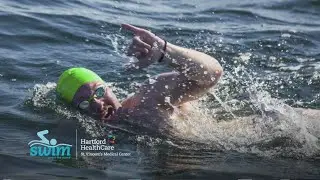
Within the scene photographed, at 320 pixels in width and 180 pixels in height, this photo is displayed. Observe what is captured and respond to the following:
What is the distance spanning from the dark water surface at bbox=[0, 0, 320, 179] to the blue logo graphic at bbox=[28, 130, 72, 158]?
4.2 inches

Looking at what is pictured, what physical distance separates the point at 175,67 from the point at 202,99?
1616 millimetres

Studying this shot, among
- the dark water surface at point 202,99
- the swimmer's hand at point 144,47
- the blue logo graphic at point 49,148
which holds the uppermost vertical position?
the swimmer's hand at point 144,47

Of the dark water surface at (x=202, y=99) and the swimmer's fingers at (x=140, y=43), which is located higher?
the swimmer's fingers at (x=140, y=43)

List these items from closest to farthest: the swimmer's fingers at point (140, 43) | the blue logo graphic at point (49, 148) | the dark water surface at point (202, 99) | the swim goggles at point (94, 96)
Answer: the swimmer's fingers at point (140, 43), the dark water surface at point (202, 99), the blue logo graphic at point (49, 148), the swim goggles at point (94, 96)

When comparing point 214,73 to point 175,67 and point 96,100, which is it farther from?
point 96,100

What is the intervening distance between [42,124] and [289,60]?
15.6 ft

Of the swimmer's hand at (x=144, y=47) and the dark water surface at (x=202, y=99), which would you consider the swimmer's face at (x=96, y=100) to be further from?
the swimmer's hand at (x=144, y=47)

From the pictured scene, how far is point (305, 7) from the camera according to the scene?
46.4ft

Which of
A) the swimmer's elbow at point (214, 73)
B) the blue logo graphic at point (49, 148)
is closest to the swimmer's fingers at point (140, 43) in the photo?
the swimmer's elbow at point (214, 73)

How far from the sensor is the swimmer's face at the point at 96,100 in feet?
19.5

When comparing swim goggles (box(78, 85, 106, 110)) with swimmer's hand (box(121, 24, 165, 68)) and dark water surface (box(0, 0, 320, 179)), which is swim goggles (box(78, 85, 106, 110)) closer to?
dark water surface (box(0, 0, 320, 179))

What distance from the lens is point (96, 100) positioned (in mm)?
5934

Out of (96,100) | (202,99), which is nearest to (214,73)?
(96,100)

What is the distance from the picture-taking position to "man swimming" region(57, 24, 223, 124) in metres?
5.17
